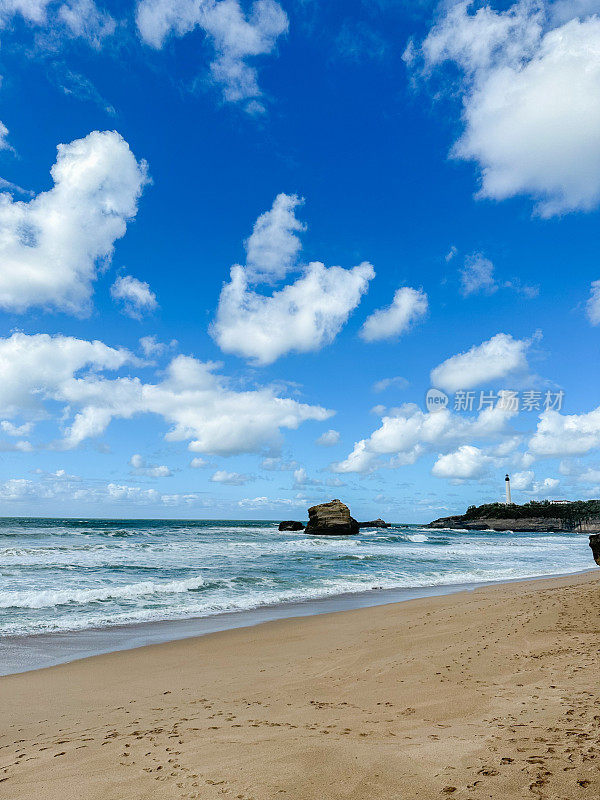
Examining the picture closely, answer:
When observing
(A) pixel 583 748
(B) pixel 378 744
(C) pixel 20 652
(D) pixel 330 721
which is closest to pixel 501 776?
(A) pixel 583 748

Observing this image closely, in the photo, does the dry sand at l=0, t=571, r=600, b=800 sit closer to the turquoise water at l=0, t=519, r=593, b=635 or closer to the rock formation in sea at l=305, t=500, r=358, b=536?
the turquoise water at l=0, t=519, r=593, b=635

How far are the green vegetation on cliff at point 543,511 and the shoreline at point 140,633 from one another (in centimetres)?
10482

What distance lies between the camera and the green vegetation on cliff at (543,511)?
106 metres

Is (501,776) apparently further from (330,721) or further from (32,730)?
(32,730)

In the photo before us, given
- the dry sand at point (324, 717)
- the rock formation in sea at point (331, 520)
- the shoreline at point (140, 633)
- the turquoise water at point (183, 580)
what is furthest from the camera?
the rock formation in sea at point (331, 520)

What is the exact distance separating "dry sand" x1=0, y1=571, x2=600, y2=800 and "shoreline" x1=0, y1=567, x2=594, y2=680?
624 mm

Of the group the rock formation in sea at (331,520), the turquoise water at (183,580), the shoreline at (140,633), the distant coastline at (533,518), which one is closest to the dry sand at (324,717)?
the shoreline at (140,633)

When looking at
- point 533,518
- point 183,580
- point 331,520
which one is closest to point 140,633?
point 183,580

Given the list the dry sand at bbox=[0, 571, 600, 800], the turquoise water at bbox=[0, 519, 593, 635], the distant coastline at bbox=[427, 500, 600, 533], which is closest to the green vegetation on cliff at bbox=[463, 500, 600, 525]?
the distant coastline at bbox=[427, 500, 600, 533]

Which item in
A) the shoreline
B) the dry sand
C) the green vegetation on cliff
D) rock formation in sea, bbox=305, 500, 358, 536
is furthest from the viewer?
the green vegetation on cliff

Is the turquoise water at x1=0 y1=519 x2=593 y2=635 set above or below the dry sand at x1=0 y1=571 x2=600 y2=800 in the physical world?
below

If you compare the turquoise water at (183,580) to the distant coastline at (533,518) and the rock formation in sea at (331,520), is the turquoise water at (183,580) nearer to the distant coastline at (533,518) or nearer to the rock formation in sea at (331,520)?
the rock formation in sea at (331,520)

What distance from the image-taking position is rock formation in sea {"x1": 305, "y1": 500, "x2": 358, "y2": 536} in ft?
200

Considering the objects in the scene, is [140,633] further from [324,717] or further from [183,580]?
[183,580]
